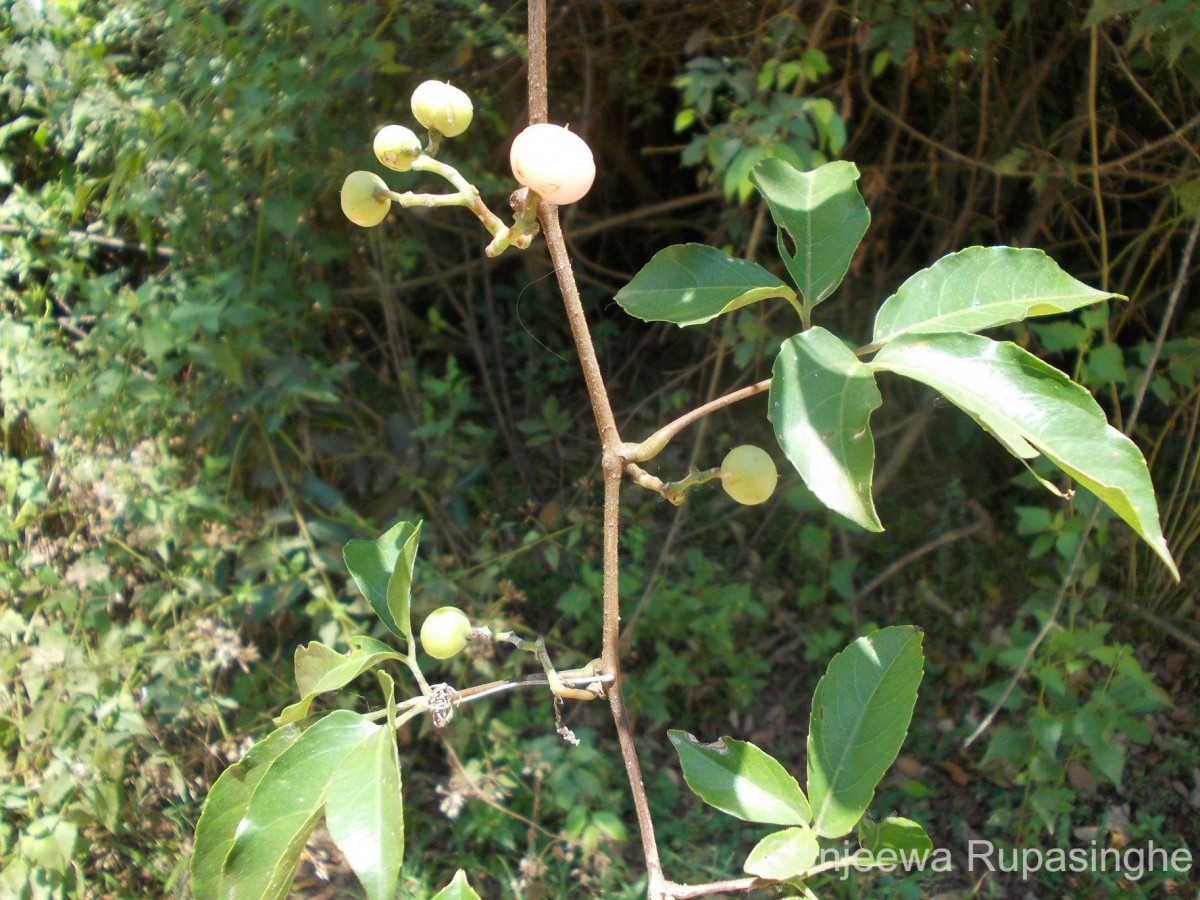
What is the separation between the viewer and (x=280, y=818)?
1.74 feet

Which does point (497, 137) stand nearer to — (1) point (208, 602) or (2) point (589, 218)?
(2) point (589, 218)

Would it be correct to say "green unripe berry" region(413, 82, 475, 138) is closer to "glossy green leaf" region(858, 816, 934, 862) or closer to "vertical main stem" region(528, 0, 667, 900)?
"vertical main stem" region(528, 0, 667, 900)

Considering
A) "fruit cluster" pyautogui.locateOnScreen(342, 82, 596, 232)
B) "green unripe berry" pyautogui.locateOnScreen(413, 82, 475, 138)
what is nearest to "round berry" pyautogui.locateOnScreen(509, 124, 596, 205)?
"fruit cluster" pyautogui.locateOnScreen(342, 82, 596, 232)

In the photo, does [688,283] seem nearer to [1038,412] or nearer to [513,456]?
[1038,412]

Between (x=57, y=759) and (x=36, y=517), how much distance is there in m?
0.44

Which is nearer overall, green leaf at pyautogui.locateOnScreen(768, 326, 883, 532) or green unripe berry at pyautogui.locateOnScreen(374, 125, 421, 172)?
green leaf at pyautogui.locateOnScreen(768, 326, 883, 532)

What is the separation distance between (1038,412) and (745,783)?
0.37 metres

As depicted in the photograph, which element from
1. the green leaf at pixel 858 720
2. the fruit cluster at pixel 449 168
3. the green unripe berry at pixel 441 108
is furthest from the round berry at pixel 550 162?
the green leaf at pixel 858 720

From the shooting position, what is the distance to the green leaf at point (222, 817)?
22.9 inches

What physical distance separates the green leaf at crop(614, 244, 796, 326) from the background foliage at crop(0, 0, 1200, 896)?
649 millimetres

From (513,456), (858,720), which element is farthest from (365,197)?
(513,456)

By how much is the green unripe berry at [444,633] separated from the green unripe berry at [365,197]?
0.29 metres

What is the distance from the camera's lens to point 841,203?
2.07ft

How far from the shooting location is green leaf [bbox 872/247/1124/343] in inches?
20.7
